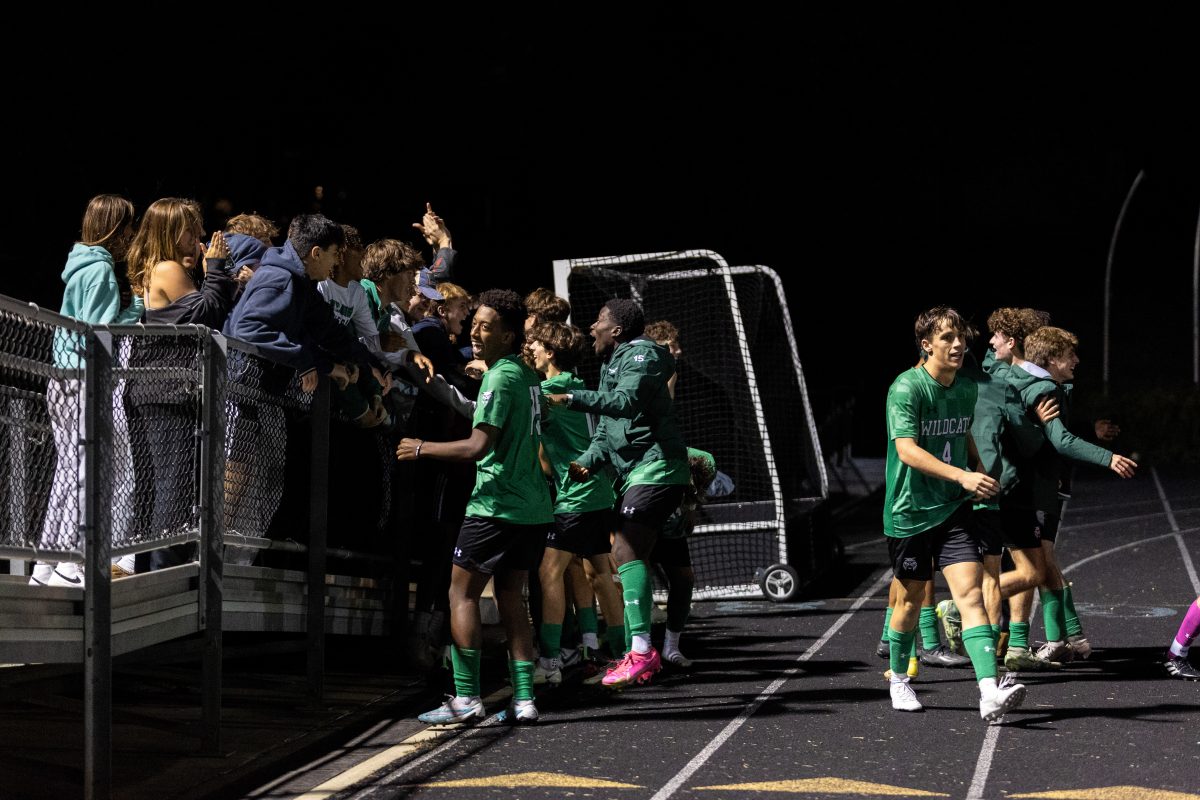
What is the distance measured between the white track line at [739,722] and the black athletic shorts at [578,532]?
1228 millimetres

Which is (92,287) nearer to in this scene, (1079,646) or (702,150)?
(1079,646)

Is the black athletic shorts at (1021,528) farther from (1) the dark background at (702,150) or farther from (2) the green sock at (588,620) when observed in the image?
Answer: (1) the dark background at (702,150)

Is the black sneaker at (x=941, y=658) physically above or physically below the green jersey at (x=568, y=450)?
below

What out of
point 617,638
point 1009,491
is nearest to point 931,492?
point 1009,491

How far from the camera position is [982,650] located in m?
7.73

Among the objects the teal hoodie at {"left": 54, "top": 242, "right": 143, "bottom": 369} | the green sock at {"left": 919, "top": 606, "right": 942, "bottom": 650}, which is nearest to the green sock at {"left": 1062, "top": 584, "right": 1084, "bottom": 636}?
the green sock at {"left": 919, "top": 606, "right": 942, "bottom": 650}

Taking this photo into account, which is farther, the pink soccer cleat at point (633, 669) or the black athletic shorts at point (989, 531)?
the pink soccer cleat at point (633, 669)

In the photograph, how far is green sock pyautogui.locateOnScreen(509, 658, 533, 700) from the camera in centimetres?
787

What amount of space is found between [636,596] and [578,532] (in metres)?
0.46

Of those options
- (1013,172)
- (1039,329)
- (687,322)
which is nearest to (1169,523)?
(687,322)

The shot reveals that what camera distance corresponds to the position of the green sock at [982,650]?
7719 mm

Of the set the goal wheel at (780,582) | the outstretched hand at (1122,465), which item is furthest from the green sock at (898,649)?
the goal wheel at (780,582)

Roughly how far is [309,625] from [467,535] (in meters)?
0.98

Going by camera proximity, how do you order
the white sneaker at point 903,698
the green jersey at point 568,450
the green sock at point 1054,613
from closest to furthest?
the white sneaker at point 903,698
the green jersey at point 568,450
the green sock at point 1054,613
